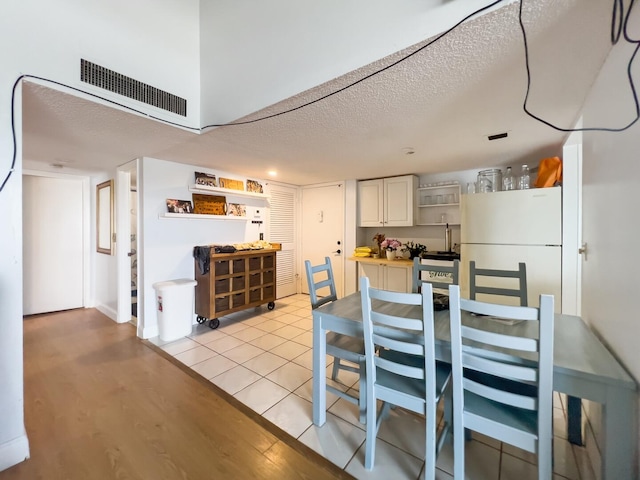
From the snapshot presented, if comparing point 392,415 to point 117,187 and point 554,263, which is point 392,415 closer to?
point 554,263

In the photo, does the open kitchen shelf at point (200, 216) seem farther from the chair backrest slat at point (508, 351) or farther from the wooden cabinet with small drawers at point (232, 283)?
the chair backrest slat at point (508, 351)

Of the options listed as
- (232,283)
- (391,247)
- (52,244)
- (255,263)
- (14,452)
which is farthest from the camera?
(391,247)

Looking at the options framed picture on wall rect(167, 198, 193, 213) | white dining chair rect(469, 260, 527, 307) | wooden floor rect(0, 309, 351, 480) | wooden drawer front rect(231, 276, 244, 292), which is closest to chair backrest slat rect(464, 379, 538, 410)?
wooden floor rect(0, 309, 351, 480)

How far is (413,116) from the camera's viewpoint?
198cm

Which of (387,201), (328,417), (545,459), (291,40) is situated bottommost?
(328,417)

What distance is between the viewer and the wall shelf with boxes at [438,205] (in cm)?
388

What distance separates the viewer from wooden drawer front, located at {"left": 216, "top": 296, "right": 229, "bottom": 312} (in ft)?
11.1

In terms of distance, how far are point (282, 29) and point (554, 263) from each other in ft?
9.83

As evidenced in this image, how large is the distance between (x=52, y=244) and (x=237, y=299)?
304cm

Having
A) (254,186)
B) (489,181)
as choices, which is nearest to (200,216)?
(254,186)

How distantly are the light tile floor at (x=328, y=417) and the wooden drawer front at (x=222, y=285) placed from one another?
53 centimetres

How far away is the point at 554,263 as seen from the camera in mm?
2430

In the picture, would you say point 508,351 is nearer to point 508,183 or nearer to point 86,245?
point 508,183

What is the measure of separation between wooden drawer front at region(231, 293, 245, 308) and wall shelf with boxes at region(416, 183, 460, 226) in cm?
287
